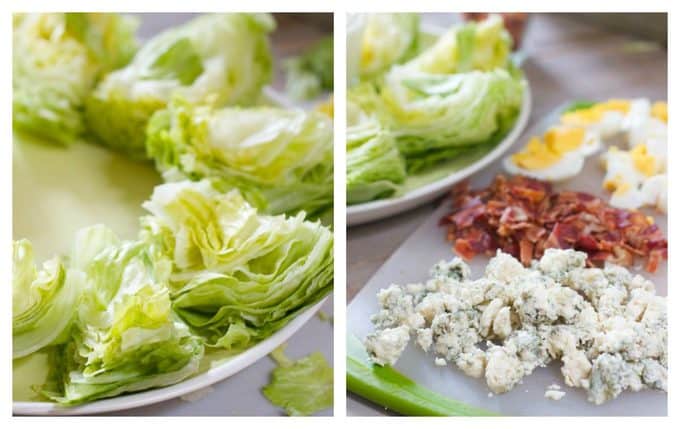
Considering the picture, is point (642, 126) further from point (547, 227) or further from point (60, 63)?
point (60, 63)

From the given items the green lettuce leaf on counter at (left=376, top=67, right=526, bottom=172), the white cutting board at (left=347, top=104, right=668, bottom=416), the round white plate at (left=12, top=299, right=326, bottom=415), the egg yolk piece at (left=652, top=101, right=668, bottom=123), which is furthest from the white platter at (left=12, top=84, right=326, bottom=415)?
the egg yolk piece at (left=652, top=101, right=668, bottom=123)

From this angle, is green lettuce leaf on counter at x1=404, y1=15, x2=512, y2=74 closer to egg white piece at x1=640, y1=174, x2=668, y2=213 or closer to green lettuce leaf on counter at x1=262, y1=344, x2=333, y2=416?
egg white piece at x1=640, y1=174, x2=668, y2=213

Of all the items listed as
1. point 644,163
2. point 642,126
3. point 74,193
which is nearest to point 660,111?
point 642,126

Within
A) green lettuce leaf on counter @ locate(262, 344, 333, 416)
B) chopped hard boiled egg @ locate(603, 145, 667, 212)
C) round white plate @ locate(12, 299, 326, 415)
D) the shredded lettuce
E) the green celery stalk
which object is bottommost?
green lettuce leaf on counter @ locate(262, 344, 333, 416)

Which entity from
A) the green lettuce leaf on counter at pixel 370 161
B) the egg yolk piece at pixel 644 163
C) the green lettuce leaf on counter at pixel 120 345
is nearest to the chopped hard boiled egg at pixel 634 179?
the egg yolk piece at pixel 644 163

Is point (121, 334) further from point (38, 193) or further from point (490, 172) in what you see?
point (490, 172)
